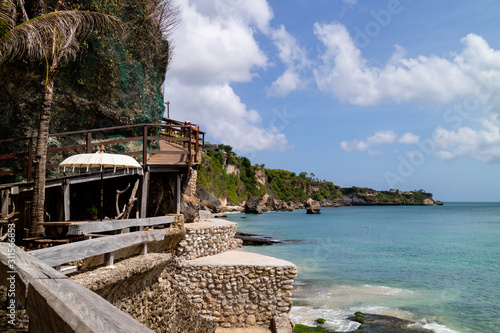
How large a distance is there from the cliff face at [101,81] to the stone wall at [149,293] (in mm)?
6744

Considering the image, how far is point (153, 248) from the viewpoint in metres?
11.1

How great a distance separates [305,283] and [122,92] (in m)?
14.7

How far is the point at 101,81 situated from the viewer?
14195 mm

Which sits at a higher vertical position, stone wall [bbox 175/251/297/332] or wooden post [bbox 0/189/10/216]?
wooden post [bbox 0/189/10/216]

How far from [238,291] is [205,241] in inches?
97.5

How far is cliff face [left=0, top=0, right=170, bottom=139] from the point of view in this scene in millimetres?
12438

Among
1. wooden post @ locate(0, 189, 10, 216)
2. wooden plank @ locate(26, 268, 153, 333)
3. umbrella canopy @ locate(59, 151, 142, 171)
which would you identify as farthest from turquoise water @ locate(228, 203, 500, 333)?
wooden plank @ locate(26, 268, 153, 333)

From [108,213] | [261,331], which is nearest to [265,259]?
[261,331]

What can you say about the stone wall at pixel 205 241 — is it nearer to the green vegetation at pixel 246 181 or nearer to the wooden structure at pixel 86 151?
the wooden structure at pixel 86 151

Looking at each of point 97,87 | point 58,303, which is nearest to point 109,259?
point 58,303

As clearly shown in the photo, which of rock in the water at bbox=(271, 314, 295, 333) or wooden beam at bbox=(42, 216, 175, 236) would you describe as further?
rock in the water at bbox=(271, 314, 295, 333)

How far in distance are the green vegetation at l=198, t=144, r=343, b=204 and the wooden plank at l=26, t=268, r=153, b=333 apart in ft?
228

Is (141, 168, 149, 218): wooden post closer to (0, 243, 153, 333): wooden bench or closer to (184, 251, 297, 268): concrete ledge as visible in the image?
(184, 251, 297, 268): concrete ledge

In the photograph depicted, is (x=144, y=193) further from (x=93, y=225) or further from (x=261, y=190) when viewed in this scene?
(x=261, y=190)
